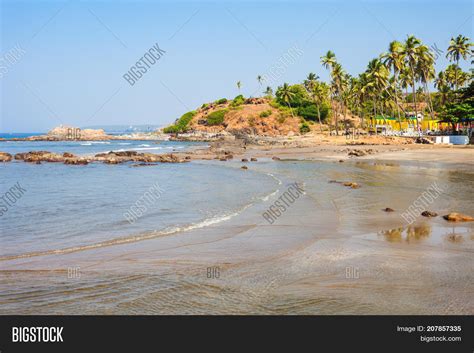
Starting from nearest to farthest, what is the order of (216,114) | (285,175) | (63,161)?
(285,175) → (63,161) → (216,114)

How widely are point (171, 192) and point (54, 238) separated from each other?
1061 centimetres

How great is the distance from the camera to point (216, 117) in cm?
12544

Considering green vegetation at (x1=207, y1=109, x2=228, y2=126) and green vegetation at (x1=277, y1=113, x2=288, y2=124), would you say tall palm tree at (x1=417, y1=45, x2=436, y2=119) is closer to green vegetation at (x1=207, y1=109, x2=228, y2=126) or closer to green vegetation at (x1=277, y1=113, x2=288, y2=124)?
green vegetation at (x1=277, y1=113, x2=288, y2=124)

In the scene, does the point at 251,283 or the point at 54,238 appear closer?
the point at 251,283

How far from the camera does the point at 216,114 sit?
4975 inches

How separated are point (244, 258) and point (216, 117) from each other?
4596 inches

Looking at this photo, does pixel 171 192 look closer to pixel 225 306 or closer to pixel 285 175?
pixel 285 175

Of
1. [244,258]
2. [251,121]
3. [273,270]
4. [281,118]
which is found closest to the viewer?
[273,270]

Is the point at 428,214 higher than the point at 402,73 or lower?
lower
